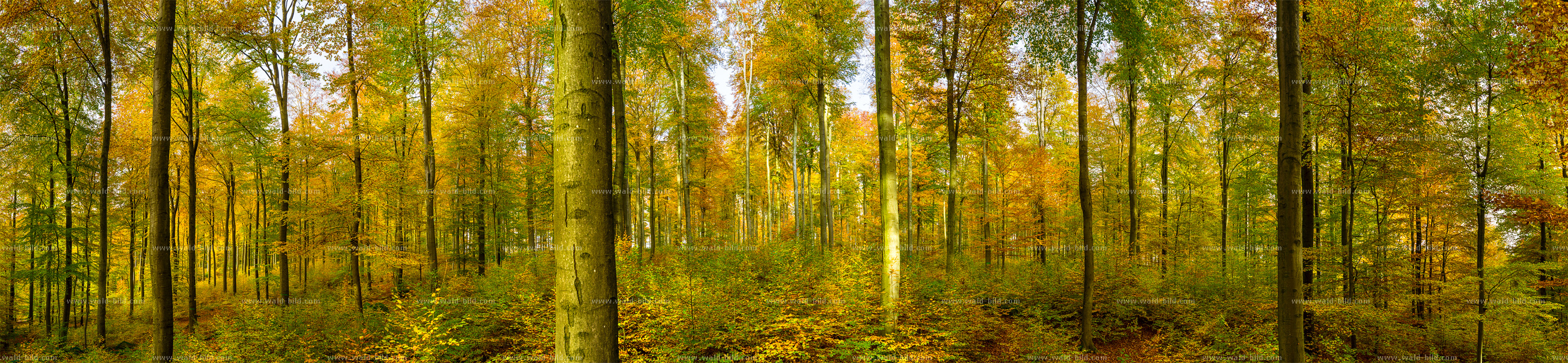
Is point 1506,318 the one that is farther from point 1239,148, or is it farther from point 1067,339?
point 1067,339

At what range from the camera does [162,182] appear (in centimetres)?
699

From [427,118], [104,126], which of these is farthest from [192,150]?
[427,118]

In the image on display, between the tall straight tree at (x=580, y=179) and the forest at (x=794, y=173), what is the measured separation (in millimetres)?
15

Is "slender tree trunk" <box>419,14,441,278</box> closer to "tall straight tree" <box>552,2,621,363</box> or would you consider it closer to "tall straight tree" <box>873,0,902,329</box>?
"tall straight tree" <box>873,0,902,329</box>

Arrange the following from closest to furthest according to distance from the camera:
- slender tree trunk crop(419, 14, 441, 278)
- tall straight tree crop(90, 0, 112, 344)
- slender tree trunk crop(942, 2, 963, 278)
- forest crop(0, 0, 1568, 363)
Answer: forest crop(0, 0, 1568, 363), tall straight tree crop(90, 0, 112, 344), slender tree trunk crop(419, 14, 441, 278), slender tree trunk crop(942, 2, 963, 278)

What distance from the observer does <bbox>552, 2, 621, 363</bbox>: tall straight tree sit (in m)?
2.50

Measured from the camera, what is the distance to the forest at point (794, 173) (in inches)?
298

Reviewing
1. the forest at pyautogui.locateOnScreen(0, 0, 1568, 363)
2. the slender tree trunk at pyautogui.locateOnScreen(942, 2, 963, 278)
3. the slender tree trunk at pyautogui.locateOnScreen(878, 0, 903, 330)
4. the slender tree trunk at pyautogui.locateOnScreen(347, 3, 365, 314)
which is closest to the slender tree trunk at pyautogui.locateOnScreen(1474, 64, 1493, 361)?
the forest at pyautogui.locateOnScreen(0, 0, 1568, 363)

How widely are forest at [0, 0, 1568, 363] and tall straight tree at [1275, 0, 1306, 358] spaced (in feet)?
0.10

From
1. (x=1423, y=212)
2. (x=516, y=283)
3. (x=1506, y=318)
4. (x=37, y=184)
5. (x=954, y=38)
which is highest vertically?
(x=954, y=38)

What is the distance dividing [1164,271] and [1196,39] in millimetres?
6620

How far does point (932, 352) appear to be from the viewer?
8.30m

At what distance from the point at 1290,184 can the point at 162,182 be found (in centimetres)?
1317

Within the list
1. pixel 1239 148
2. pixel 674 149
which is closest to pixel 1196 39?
pixel 1239 148
